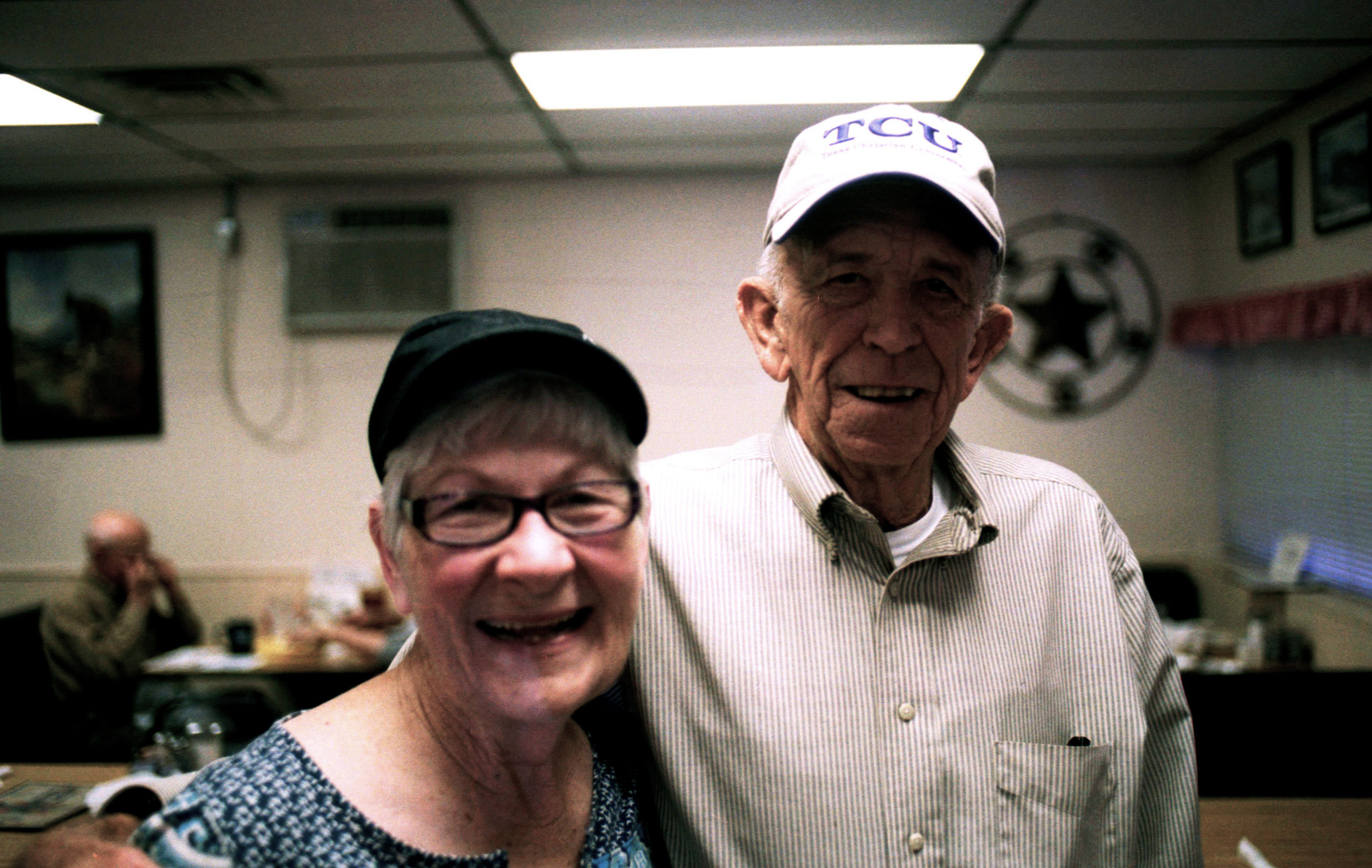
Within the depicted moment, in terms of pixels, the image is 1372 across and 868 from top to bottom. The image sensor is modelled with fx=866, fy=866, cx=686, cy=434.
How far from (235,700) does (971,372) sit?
2910 millimetres

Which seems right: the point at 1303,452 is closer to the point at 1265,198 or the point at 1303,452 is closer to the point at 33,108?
the point at 1265,198

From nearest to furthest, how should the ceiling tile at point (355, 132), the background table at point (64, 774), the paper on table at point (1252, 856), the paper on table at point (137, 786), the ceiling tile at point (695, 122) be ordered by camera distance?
the paper on table at point (137, 786) → the paper on table at point (1252, 856) → the background table at point (64, 774) → the ceiling tile at point (695, 122) → the ceiling tile at point (355, 132)

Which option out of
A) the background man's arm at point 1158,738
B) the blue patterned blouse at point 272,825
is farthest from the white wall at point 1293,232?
the blue patterned blouse at point 272,825

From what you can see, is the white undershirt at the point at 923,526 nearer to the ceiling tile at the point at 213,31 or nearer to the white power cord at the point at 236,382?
the ceiling tile at the point at 213,31

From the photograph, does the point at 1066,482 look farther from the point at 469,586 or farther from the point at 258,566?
the point at 258,566

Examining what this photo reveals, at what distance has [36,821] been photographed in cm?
172

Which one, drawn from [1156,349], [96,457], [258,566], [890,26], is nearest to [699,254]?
[890,26]

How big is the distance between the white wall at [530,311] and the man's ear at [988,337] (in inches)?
135

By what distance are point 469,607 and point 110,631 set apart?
12.5ft

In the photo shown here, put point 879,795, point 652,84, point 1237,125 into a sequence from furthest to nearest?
point 1237,125 → point 652,84 → point 879,795

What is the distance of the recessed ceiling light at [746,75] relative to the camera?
2.92 m

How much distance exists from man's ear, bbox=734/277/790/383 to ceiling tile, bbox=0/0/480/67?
1.83 meters

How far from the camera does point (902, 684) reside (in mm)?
1059

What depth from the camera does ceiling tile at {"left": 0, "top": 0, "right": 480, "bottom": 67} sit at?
99.2 inches
